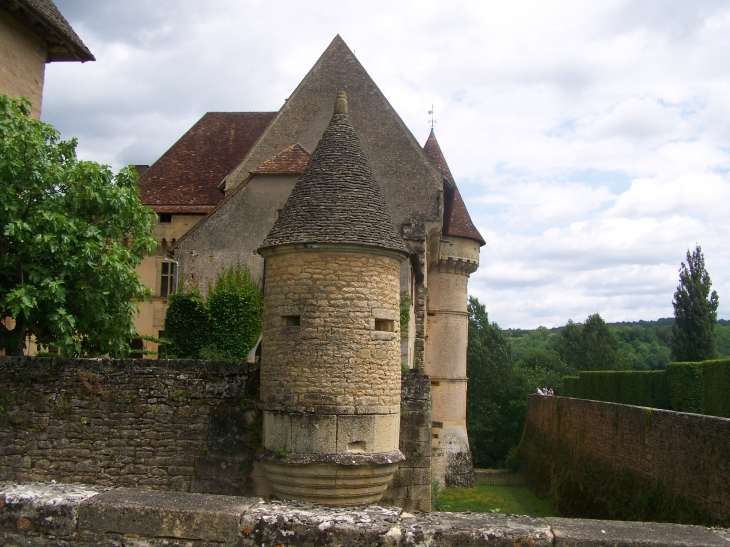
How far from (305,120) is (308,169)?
10.5m

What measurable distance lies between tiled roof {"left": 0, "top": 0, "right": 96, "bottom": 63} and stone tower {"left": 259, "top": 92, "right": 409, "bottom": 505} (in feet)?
37.3

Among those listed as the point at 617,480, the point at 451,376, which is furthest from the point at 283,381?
the point at 451,376

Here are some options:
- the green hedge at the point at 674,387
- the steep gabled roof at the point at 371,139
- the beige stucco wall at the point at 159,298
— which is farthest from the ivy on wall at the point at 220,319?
the green hedge at the point at 674,387

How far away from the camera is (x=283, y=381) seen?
31.3 ft

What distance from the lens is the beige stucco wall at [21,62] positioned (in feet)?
55.6

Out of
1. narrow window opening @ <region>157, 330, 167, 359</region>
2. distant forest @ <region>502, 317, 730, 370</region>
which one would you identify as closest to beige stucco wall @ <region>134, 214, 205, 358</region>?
narrow window opening @ <region>157, 330, 167, 359</region>

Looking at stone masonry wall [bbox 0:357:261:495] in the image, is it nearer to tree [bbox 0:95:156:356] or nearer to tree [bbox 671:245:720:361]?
tree [bbox 0:95:156:356]

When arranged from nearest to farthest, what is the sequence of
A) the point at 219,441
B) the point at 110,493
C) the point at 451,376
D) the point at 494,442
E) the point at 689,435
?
the point at 110,493 → the point at 219,441 → the point at 689,435 → the point at 451,376 → the point at 494,442

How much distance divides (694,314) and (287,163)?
1385 inches

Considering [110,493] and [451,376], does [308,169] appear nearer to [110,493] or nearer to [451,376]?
[110,493]

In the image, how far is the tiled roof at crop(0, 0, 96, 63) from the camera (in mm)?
16844

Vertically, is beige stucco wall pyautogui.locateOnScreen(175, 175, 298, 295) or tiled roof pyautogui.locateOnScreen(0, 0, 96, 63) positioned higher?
tiled roof pyautogui.locateOnScreen(0, 0, 96, 63)

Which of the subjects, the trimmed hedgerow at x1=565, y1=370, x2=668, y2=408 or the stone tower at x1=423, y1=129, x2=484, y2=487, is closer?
the trimmed hedgerow at x1=565, y1=370, x2=668, y2=408

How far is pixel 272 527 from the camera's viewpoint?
3.87 metres
